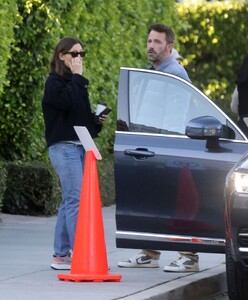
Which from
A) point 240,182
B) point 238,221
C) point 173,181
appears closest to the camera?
point 238,221

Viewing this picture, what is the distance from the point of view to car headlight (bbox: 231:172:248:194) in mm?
7941

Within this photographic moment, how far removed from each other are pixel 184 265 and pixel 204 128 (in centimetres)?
146

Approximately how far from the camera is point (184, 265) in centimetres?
975

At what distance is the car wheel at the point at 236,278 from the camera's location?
8234 millimetres

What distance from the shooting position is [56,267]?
9.69 metres

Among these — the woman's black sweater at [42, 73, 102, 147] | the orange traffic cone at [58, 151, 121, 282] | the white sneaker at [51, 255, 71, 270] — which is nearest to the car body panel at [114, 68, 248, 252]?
the orange traffic cone at [58, 151, 121, 282]

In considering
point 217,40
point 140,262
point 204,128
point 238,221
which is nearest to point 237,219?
point 238,221

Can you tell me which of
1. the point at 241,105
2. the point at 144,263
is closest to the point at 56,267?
the point at 144,263

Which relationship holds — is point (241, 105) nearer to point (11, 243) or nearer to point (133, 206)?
point (11, 243)

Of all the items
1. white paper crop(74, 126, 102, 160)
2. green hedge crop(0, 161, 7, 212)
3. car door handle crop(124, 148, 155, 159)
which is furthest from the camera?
green hedge crop(0, 161, 7, 212)

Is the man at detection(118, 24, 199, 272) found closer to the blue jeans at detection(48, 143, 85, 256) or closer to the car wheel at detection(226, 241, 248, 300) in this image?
the blue jeans at detection(48, 143, 85, 256)

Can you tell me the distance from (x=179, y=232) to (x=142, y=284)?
46 cm

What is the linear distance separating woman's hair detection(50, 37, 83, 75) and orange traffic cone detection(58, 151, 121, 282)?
0.85 metres

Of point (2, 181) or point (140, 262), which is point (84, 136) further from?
point (2, 181)
